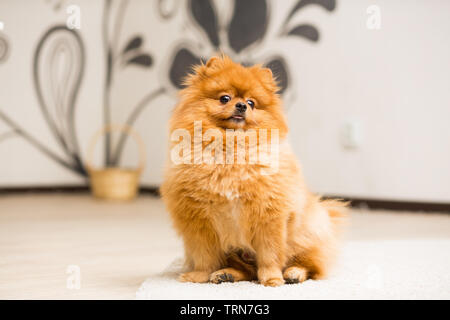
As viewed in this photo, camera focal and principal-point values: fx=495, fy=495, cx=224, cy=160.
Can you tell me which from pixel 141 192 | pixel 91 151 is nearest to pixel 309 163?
pixel 141 192

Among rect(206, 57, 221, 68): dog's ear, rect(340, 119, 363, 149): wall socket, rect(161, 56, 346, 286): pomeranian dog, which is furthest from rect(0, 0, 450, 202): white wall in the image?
rect(206, 57, 221, 68): dog's ear

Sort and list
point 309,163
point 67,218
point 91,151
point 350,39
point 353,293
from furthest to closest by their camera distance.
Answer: point 91,151
point 309,163
point 350,39
point 67,218
point 353,293

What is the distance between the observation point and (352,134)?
2.97 m

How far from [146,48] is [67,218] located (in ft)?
5.31

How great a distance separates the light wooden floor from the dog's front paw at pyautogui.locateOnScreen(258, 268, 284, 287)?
0.34m

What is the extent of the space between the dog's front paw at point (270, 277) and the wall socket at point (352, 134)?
1799 mm

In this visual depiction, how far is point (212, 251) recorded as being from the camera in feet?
→ 4.50

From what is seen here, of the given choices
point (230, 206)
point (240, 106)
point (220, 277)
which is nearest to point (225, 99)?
point (240, 106)

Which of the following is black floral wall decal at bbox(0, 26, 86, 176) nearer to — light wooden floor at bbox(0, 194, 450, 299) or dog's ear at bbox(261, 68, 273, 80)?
Result: light wooden floor at bbox(0, 194, 450, 299)

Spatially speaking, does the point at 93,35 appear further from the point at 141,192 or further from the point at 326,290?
the point at 326,290

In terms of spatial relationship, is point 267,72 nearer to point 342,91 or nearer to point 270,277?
point 270,277

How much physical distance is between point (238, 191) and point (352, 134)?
184 centimetres

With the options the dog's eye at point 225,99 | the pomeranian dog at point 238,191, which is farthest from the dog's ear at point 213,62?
the dog's eye at point 225,99

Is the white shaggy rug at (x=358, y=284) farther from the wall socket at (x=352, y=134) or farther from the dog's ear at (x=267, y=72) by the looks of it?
the wall socket at (x=352, y=134)
